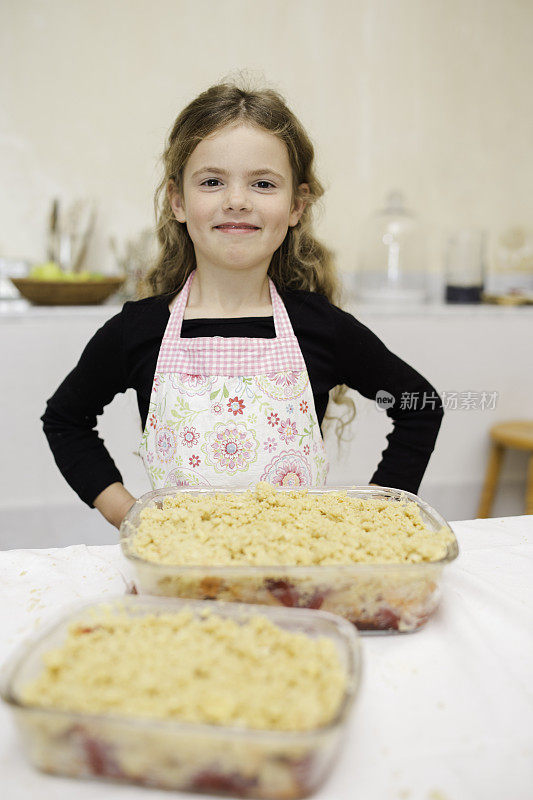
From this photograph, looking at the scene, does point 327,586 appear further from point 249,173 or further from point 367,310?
point 367,310

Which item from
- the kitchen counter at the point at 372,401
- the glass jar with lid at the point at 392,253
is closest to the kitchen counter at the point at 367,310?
the kitchen counter at the point at 372,401

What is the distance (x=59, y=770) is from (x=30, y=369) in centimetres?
149

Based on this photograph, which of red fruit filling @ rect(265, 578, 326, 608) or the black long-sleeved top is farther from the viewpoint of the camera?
the black long-sleeved top

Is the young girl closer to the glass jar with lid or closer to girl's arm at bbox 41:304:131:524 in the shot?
girl's arm at bbox 41:304:131:524

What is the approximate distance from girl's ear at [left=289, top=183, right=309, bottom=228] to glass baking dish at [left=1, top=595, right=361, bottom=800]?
31.1 inches

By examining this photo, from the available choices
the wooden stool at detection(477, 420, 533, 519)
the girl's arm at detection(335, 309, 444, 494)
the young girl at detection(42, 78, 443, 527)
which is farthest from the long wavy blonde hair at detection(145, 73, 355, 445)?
the wooden stool at detection(477, 420, 533, 519)

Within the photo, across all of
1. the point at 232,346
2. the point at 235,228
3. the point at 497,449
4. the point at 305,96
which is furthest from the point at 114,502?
the point at 305,96

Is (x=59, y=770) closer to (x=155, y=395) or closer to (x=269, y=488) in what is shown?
(x=269, y=488)

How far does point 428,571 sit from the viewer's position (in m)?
0.55

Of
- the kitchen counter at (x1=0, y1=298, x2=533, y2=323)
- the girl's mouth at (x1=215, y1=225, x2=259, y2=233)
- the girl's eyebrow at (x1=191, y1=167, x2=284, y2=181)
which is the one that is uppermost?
the girl's eyebrow at (x1=191, y1=167, x2=284, y2=181)

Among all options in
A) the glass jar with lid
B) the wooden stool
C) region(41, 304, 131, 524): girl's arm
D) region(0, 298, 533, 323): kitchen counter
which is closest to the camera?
region(41, 304, 131, 524): girl's arm

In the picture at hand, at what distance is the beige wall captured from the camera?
2.09 metres

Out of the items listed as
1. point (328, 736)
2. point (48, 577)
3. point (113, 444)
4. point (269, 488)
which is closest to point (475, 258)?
point (113, 444)

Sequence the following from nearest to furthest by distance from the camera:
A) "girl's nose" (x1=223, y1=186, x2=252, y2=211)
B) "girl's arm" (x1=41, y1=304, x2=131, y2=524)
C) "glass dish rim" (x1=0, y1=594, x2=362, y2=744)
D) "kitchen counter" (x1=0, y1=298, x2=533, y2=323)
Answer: "glass dish rim" (x1=0, y1=594, x2=362, y2=744)
"girl's nose" (x1=223, y1=186, x2=252, y2=211)
"girl's arm" (x1=41, y1=304, x2=131, y2=524)
"kitchen counter" (x1=0, y1=298, x2=533, y2=323)
